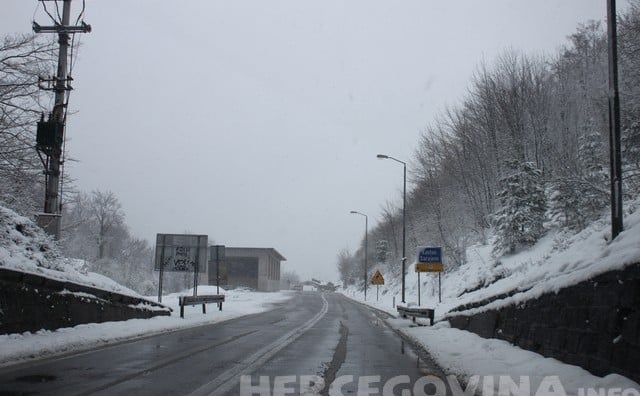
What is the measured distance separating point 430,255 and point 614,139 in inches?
683

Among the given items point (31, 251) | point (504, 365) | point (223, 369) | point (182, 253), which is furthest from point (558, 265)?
point (182, 253)

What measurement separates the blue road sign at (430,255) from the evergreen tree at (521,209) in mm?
4744

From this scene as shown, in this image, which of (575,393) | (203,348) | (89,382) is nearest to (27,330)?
(203,348)

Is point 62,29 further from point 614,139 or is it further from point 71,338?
point 614,139

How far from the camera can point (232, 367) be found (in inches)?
382

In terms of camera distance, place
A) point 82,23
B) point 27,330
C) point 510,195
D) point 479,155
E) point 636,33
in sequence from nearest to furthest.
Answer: point 27,330, point 82,23, point 636,33, point 510,195, point 479,155

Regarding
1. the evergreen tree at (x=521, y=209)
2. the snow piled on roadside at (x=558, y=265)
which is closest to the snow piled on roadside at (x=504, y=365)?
the snow piled on roadside at (x=558, y=265)

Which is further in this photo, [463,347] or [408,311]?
[408,311]

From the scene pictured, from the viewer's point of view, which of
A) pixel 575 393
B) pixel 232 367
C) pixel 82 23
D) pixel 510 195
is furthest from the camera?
pixel 510 195

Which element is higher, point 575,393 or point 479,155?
point 479,155

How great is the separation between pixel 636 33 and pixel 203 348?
20.8 meters

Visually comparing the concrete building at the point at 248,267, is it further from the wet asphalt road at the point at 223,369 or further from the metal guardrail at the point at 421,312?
the wet asphalt road at the point at 223,369

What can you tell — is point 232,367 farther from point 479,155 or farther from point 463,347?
point 479,155

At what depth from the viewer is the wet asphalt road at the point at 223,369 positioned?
25.2 feet
